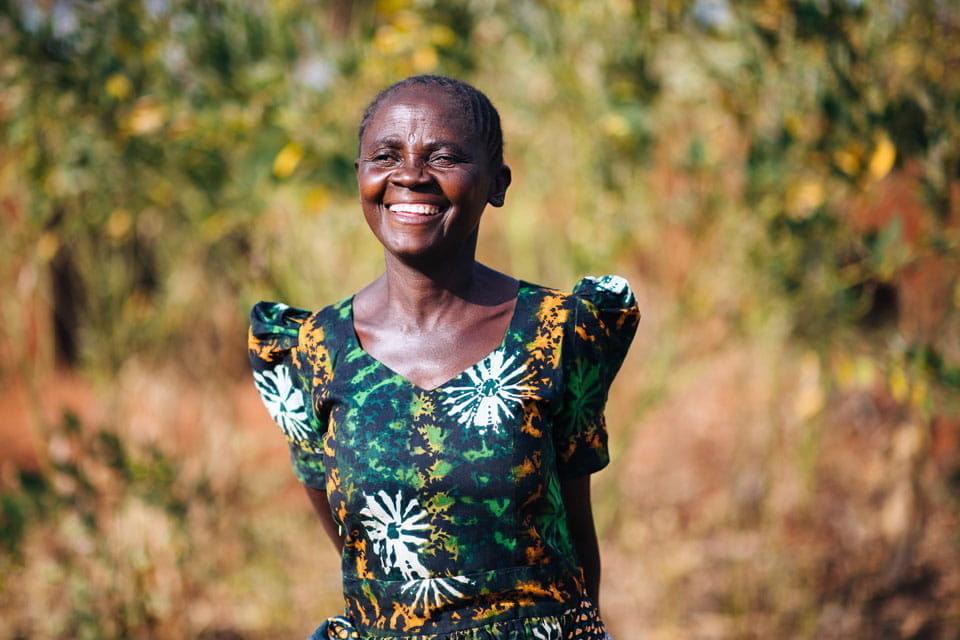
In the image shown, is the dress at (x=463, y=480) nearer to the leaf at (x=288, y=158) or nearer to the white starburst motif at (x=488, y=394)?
the white starburst motif at (x=488, y=394)

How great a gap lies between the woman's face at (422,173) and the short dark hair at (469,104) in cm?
1

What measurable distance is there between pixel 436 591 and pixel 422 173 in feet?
1.79

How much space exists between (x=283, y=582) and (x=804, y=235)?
2.14 m

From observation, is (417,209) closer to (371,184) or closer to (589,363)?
(371,184)

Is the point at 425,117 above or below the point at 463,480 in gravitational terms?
above

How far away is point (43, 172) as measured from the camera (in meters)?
2.82

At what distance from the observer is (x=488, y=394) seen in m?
1.21

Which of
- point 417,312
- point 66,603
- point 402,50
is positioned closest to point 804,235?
point 402,50

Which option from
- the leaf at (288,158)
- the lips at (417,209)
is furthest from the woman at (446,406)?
the leaf at (288,158)

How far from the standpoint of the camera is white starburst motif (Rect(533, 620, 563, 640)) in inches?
47.8

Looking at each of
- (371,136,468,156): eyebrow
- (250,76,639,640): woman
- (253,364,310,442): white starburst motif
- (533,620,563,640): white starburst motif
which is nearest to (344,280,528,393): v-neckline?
(250,76,639,640): woman

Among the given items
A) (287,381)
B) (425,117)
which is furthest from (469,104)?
(287,381)

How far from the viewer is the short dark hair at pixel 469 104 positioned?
1.21 meters

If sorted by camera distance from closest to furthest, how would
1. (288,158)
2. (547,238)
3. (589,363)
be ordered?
(589,363)
(288,158)
(547,238)
